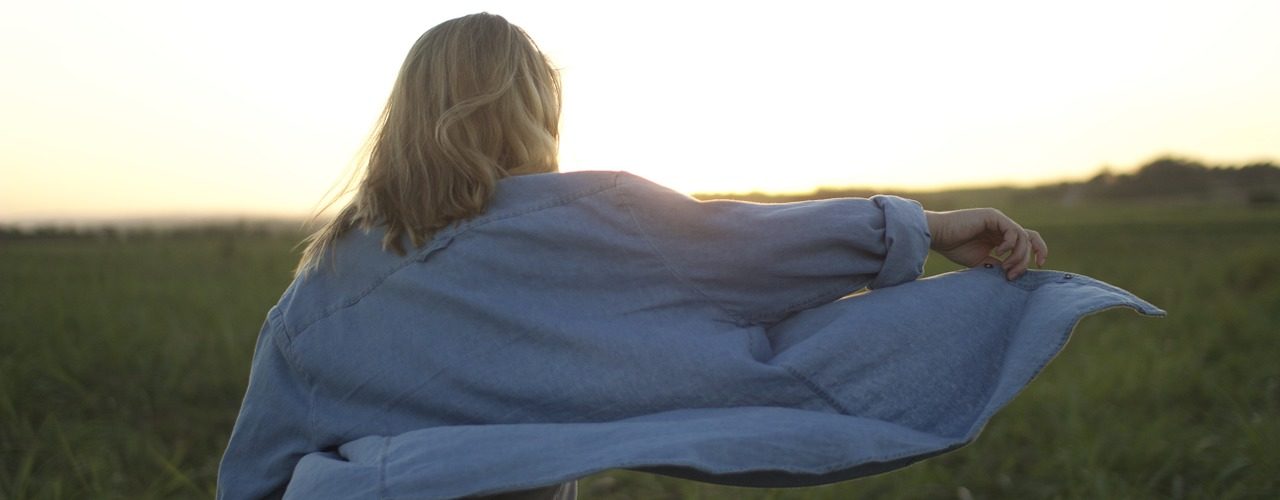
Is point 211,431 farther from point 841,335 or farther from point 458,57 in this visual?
point 841,335

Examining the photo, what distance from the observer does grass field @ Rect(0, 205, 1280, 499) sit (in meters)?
3.30

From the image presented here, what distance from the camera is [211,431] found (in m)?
4.11

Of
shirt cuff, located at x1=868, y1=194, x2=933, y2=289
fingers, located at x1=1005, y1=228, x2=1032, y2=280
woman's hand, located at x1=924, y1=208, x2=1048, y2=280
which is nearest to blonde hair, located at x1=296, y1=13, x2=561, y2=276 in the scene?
shirt cuff, located at x1=868, y1=194, x2=933, y2=289

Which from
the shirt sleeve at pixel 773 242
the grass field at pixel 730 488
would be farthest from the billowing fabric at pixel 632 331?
the grass field at pixel 730 488

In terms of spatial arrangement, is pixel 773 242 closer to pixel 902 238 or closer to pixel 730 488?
pixel 902 238

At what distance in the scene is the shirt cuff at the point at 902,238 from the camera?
1.69m

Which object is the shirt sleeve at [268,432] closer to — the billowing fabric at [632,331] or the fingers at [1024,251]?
the billowing fabric at [632,331]

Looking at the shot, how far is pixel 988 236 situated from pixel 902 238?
23 centimetres

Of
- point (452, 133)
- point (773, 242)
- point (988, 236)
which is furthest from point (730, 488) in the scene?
point (452, 133)

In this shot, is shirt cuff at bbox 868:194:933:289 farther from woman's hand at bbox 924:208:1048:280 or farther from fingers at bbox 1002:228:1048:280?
fingers at bbox 1002:228:1048:280

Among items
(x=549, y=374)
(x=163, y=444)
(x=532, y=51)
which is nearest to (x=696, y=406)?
(x=549, y=374)

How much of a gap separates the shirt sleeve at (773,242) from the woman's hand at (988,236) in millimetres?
→ 77

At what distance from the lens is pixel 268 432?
1.75 metres

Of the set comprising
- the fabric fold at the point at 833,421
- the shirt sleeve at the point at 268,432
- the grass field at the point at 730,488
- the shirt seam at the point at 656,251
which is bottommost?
the grass field at the point at 730,488
